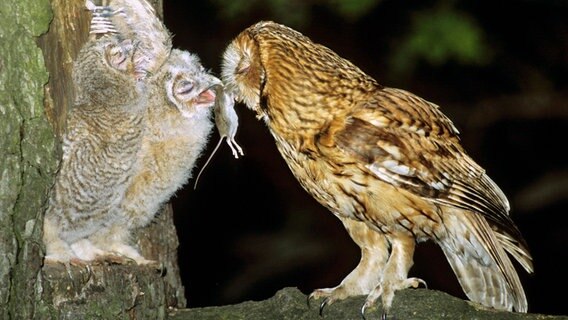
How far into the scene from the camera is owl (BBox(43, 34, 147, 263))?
9.75 ft

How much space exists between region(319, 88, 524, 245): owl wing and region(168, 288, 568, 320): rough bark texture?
0.49 metres

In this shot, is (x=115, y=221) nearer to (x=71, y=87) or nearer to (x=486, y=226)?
(x=71, y=87)

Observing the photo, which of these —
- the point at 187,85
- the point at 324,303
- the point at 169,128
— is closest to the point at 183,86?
the point at 187,85

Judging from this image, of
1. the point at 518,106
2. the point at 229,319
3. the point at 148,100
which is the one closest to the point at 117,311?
the point at 229,319

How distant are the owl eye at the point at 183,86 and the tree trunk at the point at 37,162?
13.9 inches

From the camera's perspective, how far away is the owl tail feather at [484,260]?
3.64m

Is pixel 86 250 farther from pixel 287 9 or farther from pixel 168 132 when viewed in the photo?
pixel 287 9

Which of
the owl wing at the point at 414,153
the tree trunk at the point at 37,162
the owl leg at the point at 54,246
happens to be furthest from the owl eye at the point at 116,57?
the owl wing at the point at 414,153

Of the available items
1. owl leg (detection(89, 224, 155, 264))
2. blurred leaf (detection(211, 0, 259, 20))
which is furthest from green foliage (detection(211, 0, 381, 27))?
owl leg (detection(89, 224, 155, 264))

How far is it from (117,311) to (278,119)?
864mm

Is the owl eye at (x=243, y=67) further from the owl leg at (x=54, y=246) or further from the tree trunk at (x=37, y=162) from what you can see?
the owl leg at (x=54, y=246)

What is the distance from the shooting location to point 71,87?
3029 mm

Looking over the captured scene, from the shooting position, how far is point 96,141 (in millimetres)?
3012

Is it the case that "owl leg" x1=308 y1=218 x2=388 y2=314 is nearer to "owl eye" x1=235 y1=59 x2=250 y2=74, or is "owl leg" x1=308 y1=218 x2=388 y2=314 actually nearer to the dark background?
"owl eye" x1=235 y1=59 x2=250 y2=74
